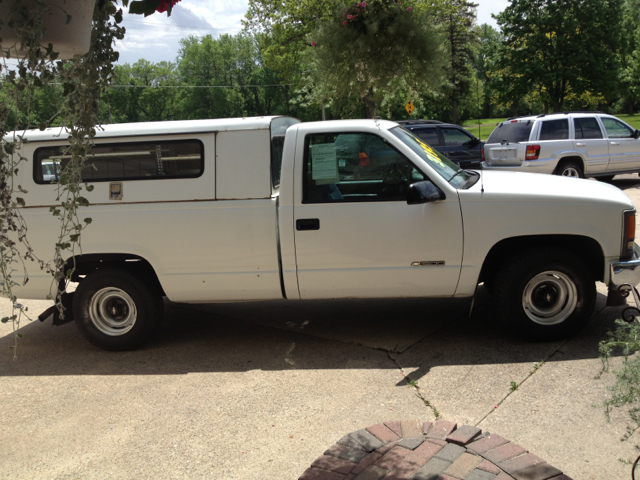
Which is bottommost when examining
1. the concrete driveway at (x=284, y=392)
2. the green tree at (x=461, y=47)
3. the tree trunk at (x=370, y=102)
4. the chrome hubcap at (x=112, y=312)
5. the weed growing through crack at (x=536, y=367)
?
the concrete driveway at (x=284, y=392)

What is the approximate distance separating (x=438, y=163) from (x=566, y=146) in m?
9.64

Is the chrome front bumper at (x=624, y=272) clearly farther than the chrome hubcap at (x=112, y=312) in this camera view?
No

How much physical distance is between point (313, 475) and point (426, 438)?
2.49ft

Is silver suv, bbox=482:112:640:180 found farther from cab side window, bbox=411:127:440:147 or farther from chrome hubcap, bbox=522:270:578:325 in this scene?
chrome hubcap, bbox=522:270:578:325

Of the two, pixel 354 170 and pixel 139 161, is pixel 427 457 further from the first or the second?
pixel 139 161

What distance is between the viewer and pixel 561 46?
2600cm

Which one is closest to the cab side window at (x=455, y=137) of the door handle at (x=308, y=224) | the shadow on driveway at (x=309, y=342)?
the shadow on driveway at (x=309, y=342)

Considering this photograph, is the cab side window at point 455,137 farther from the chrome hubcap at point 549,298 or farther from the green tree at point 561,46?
the green tree at point 561,46

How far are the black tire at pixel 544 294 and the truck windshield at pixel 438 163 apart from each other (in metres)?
0.84

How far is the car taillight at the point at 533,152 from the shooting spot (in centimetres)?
1354

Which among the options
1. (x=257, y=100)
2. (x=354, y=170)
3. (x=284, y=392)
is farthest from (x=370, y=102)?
(x=257, y=100)

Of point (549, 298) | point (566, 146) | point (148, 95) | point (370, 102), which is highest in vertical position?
point (148, 95)

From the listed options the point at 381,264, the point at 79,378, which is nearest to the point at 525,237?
the point at 381,264

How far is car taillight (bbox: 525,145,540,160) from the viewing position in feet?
44.4
